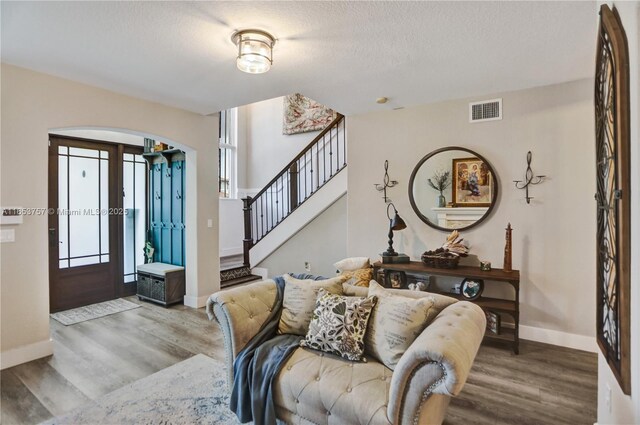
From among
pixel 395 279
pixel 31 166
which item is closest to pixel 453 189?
pixel 395 279

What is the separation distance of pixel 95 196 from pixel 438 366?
16.3 feet

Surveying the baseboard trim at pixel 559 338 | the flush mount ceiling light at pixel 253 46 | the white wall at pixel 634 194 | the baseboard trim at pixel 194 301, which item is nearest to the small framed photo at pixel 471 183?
the baseboard trim at pixel 559 338

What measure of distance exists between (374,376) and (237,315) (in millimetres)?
941

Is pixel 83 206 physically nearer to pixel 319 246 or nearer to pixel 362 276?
pixel 319 246

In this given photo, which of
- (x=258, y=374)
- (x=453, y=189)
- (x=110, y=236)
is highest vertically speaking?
(x=453, y=189)

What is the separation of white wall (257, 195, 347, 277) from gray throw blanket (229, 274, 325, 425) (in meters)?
3.04

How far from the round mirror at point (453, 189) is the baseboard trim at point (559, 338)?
4.06 ft

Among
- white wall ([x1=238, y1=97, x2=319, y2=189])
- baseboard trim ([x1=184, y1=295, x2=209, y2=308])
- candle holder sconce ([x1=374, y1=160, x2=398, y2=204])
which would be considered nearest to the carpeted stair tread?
baseboard trim ([x1=184, y1=295, x2=209, y2=308])

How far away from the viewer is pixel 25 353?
9.82ft

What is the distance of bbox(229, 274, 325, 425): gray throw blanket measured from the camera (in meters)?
1.88

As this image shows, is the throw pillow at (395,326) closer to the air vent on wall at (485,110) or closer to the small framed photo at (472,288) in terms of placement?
the small framed photo at (472,288)

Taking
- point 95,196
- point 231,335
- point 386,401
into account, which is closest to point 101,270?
point 95,196

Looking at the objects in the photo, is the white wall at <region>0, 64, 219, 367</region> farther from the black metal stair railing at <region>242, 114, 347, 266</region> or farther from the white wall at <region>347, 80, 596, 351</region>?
the white wall at <region>347, 80, 596, 351</region>

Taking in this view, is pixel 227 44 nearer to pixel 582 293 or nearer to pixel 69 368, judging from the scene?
pixel 69 368
